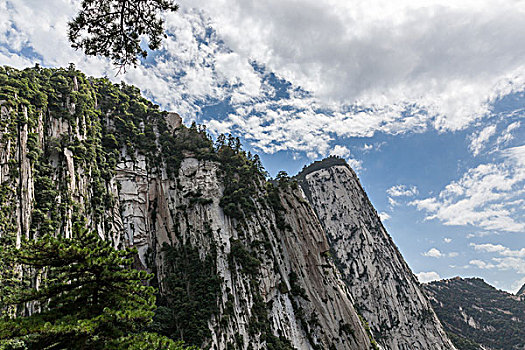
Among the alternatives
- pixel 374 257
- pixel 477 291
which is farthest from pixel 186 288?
pixel 477 291

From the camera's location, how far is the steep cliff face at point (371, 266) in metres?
56.2

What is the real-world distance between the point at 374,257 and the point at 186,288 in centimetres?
4679

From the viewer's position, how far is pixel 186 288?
107ft

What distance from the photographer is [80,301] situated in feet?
20.4

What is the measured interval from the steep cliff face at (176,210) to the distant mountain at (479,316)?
4934 cm

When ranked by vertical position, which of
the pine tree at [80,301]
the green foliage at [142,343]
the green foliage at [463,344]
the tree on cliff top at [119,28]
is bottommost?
the green foliage at [463,344]

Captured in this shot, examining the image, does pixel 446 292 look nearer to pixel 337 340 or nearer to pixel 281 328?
pixel 337 340

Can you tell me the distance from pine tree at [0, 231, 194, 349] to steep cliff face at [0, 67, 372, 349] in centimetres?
2162

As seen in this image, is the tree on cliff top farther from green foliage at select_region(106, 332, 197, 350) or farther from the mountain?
the mountain

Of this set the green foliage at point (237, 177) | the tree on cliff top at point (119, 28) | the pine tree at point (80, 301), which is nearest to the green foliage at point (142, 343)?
the pine tree at point (80, 301)

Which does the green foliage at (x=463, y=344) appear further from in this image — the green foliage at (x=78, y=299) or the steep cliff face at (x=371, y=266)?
the green foliage at (x=78, y=299)

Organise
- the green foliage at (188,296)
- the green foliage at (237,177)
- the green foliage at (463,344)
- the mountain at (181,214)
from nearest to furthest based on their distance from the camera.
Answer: the mountain at (181,214), the green foliage at (188,296), the green foliage at (237,177), the green foliage at (463,344)

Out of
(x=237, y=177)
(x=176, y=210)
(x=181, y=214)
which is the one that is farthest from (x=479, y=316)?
(x=176, y=210)

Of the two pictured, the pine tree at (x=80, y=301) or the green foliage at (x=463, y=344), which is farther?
the green foliage at (x=463, y=344)
